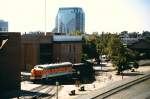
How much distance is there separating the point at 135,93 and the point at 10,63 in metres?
21.0

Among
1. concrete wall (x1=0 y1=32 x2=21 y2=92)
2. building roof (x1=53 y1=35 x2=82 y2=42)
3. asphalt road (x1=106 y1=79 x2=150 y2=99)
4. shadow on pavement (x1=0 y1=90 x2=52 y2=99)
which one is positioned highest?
building roof (x1=53 y1=35 x2=82 y2=42)

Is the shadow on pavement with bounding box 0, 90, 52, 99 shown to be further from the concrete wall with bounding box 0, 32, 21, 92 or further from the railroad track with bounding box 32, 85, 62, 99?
the concrete wall with bounding box 0, 32, 21, 92

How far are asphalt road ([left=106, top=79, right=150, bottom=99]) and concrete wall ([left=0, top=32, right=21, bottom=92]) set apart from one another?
664 inches

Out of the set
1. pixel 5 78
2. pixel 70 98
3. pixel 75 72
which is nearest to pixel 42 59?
pixel 75 72

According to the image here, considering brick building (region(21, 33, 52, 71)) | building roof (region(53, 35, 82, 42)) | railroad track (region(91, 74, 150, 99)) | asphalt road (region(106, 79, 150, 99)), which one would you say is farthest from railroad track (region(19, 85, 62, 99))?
building roof (region(53, 35, 82, 42))

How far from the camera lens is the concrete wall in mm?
50438

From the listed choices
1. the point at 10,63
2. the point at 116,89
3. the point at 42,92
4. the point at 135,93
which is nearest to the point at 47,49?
the point at 10,63

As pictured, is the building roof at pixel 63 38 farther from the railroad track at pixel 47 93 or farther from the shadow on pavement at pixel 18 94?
the shadow on pavement at pixel 18 94

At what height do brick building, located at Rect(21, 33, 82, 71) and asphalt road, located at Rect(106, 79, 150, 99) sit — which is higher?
brick building, located at Rect(21, 33, 82, 71)

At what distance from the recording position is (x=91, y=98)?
4366cm

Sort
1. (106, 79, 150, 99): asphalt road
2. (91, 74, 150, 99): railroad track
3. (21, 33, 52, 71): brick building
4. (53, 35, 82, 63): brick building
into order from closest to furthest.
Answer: (91, 74, 150, 99): railroad track → (106, 79, 150, 99): asphalt road → (21, 33, 52, 71): brick building → (53, 35, 82, 63): brick building

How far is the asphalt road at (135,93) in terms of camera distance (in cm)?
4665

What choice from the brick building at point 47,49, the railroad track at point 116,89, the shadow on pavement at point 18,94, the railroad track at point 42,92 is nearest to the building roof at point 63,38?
the brick building at point 47,49

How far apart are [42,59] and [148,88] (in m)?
34.7
